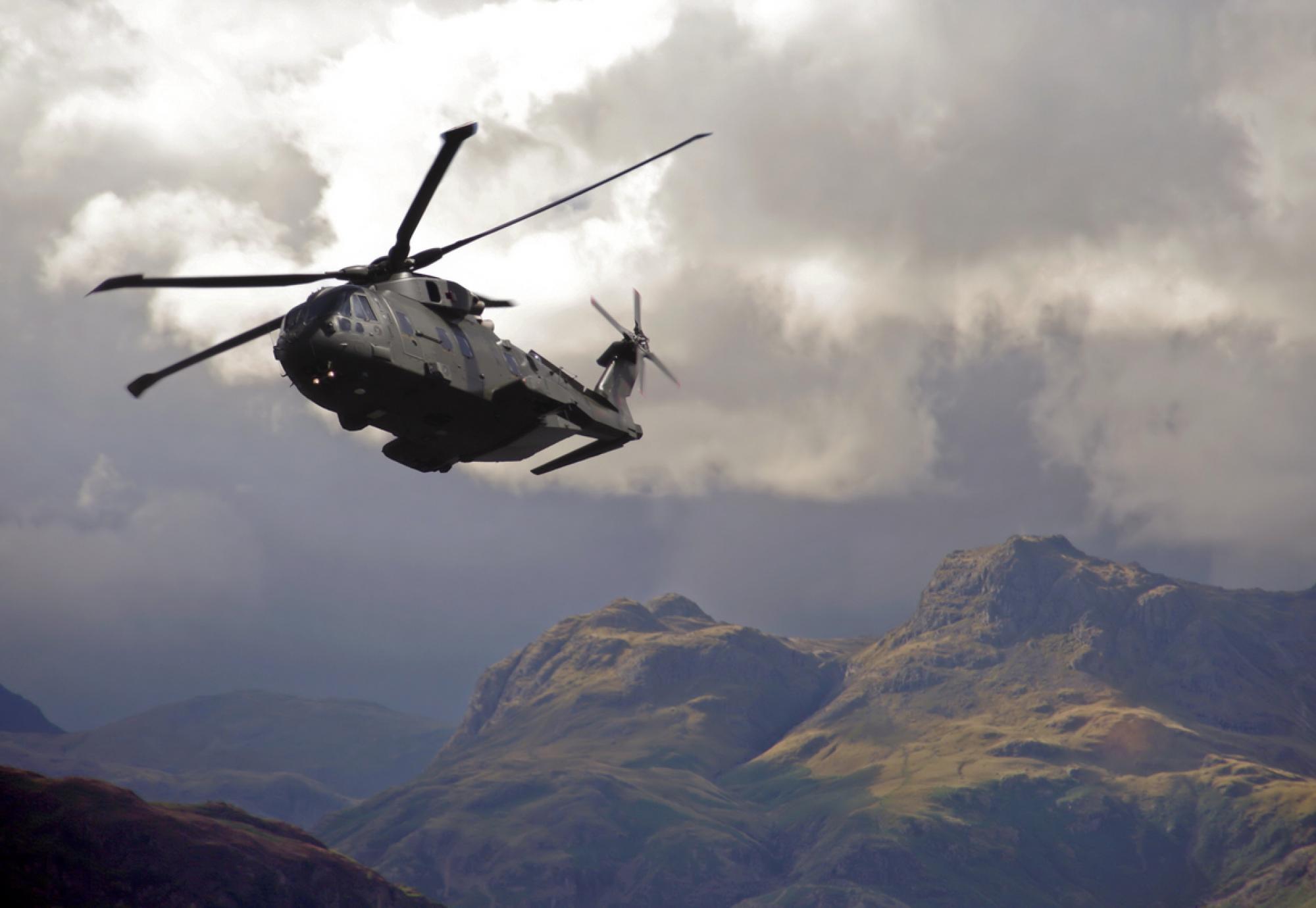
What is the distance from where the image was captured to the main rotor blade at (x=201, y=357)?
175ft

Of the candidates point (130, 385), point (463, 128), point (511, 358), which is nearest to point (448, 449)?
point (511, 358)

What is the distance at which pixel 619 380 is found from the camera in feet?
252

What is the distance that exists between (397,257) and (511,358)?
759cm

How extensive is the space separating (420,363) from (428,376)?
667mm

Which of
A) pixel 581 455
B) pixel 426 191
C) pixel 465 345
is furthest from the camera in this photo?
pixel 581 455

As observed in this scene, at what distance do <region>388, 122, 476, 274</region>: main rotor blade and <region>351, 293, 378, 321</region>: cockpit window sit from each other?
3.53 metres

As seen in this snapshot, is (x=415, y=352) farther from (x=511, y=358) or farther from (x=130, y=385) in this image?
(x=130, y=385)

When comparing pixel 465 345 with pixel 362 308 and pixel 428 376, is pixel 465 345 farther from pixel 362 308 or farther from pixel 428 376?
pixel 362 308

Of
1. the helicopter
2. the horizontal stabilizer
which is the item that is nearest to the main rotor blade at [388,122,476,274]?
the helicopter

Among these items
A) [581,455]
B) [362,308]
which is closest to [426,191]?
[362,308]

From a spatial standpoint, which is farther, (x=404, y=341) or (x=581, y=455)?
(x=581, y=455)

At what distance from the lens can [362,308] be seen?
2110 inches

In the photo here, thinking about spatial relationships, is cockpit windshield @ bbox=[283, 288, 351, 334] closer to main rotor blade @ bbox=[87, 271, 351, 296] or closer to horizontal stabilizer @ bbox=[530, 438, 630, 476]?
main rotor blade @ bbox=[87, 271, 351, 296]

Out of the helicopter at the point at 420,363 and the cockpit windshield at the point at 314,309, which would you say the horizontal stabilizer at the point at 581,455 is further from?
the cockpit windshield at the point at 314,309
